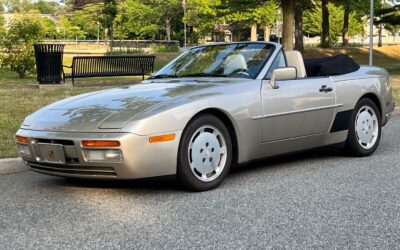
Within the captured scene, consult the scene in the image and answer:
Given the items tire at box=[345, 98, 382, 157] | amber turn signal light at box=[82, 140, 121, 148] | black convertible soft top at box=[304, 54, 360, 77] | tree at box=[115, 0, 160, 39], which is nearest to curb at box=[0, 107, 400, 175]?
amber turn signal light at box=[82, 140, 121, 148]

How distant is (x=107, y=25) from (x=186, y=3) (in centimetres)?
1377

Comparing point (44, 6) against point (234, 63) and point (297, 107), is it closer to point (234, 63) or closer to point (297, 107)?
point (234, 63)

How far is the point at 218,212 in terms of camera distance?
15.0 ft

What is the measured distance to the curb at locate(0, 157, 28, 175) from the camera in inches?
251

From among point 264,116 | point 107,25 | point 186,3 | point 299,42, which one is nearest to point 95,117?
point 264,116

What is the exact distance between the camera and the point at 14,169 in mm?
6445

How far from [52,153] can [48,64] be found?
1181 cm

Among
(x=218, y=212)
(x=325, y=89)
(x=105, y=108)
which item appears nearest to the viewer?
(x=218, y=212)

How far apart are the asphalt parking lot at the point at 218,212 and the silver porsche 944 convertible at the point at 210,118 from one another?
0.95 ft

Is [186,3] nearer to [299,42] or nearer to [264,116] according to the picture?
[299,42]

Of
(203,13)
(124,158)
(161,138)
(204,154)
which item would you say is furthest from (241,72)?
(203,13)

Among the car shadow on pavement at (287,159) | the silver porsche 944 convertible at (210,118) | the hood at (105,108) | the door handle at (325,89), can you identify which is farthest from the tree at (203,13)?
the hood at (105,108)

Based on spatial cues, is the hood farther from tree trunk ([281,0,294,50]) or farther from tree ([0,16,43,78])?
tree trunk ([281,0,294,50])

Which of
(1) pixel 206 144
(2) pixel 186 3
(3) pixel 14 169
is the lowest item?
(3) pixel 14 169
